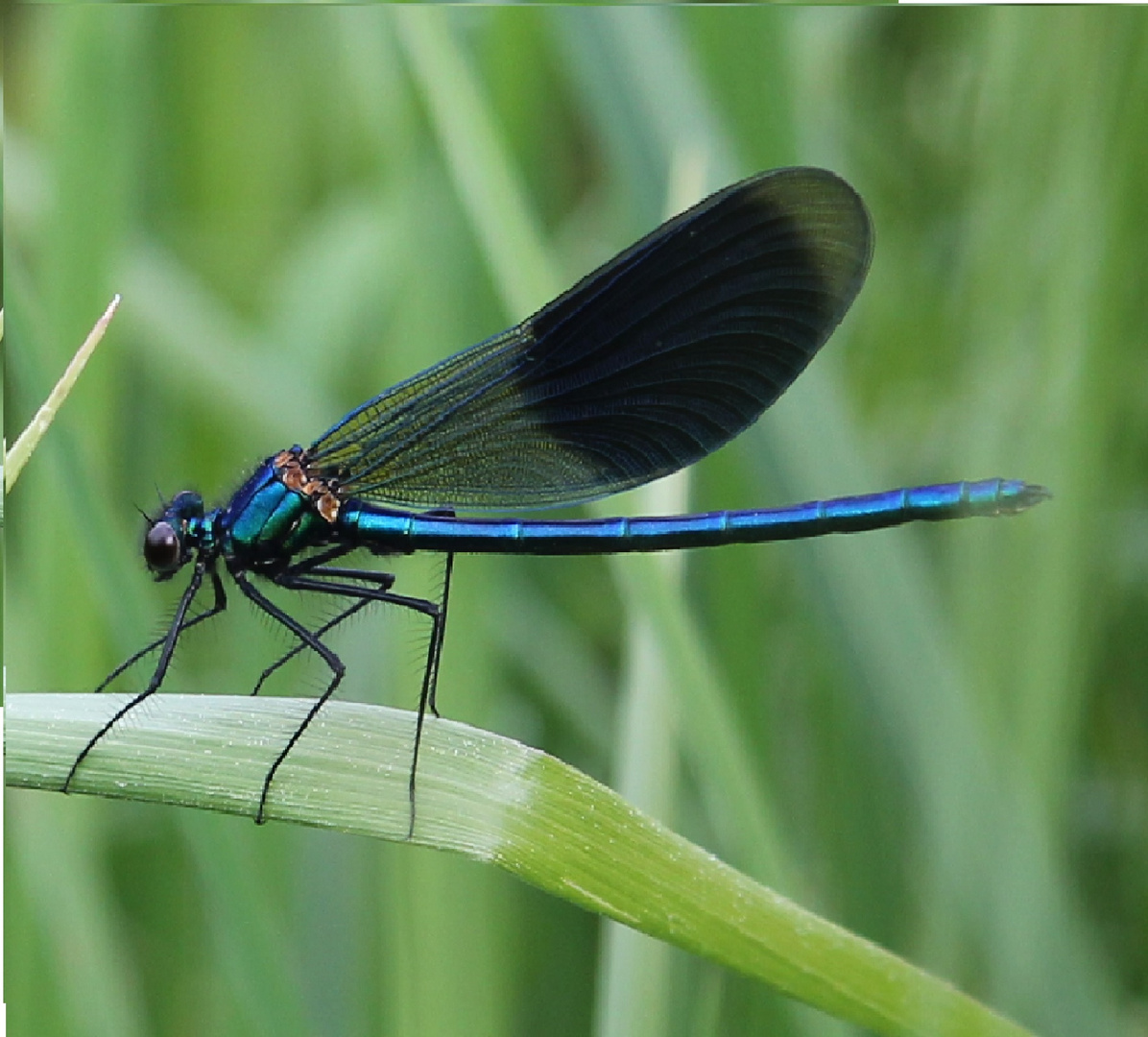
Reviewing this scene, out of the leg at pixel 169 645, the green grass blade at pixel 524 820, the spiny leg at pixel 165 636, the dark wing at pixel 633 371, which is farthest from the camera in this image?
the dark wing at pixel 633 371

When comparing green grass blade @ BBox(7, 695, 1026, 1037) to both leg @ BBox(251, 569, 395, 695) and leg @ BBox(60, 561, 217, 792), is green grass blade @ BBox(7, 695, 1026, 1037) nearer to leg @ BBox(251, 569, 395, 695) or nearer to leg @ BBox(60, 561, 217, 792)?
leg @ BBox(60, 561, 217, 792)

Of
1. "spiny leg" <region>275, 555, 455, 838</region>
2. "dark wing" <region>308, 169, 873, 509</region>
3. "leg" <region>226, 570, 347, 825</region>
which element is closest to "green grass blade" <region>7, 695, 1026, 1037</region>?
"leg" <region>226, 570, 347, 825</region>

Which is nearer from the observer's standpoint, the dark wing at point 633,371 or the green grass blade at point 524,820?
the green grass blade at point 524,820

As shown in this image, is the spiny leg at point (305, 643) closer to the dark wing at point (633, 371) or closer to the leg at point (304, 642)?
the leg at point (304, 642)

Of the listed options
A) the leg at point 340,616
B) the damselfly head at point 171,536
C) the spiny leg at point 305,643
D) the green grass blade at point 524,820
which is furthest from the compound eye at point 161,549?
the green grass blade at point 524,820

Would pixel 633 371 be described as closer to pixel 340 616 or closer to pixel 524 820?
pixel 340 616

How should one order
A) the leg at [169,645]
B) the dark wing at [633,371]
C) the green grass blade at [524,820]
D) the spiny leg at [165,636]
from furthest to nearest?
the dark wing at [633,371] → the spiny leg at [165,636] → the leg at [169,645] → the green grass blade at [524,820]

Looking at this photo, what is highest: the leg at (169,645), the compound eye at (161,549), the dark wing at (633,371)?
the dark wing at (633,371)
